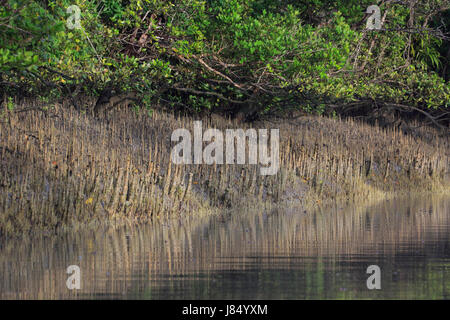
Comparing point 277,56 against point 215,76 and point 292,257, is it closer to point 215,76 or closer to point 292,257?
point 215,76

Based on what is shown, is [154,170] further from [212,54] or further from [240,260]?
[240,260]

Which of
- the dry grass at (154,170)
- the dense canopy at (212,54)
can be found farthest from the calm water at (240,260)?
the dense canopy at (212,54)

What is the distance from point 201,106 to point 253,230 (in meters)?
7.49

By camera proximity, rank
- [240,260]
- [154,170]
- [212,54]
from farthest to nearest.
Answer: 1. [212,54]
2. [154,170]
3. [240,260]

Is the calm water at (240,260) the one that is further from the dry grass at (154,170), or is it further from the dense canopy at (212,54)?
the dense canopy at (212,54)

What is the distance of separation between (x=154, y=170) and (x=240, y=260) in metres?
4.70

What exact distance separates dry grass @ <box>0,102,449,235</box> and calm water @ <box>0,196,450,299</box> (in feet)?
2.02

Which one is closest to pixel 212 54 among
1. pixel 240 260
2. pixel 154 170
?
pixel 154 170

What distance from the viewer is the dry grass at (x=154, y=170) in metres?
11.9

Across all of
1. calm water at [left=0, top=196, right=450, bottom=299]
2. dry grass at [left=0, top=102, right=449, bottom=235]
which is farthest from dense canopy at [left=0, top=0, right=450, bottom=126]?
calm water at [left=0, top=196, right=450, bottom=299]

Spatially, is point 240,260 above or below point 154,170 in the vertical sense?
below

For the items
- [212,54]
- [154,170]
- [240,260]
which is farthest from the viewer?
[212,54]

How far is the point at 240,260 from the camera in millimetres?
9578
